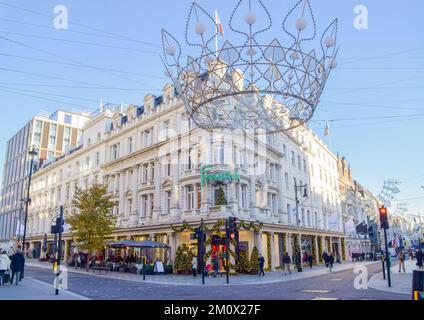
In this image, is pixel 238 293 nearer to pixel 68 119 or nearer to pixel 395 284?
pixel 395 284

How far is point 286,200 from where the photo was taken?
40.0 metres

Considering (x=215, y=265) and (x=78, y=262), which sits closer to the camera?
(x=215, y=265)

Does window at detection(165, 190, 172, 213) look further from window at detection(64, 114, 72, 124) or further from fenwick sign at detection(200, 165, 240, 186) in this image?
window at detection(64, 114, 72, 124)

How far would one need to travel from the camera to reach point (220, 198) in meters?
30.0

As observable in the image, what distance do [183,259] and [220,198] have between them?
18.8 feet

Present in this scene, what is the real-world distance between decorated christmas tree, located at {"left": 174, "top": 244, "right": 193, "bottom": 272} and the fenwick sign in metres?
5.65

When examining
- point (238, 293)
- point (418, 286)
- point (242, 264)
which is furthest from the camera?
point (242, 264)

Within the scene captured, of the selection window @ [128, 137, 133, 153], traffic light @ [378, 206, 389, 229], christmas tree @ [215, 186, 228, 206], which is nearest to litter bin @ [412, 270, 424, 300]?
traffic light @ [378, 206, 389, 229]

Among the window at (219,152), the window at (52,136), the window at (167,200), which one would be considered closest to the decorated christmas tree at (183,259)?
the window at (167,200)

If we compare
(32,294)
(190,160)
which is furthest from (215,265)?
(32,294)

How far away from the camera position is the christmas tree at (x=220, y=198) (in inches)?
Answer: 1175

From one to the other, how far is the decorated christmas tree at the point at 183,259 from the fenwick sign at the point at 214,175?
5654 mm

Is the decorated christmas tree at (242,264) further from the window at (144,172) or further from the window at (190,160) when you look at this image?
the window at (144,172)
